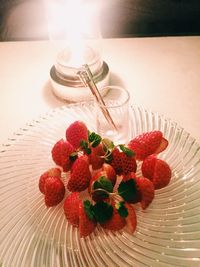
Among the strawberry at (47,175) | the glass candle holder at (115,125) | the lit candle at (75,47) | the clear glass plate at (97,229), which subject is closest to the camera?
the clear glass plate at (97,229)

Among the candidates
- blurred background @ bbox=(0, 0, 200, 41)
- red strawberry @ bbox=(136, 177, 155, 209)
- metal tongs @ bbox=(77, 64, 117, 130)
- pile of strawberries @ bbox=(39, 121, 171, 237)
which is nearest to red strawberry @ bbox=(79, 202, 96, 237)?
pile of strawberries @ bbox=(39, 121, 171, 237)

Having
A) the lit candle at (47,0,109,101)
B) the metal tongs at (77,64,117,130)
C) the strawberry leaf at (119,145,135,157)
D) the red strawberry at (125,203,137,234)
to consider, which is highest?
the lit candle at (47,0,109,101)

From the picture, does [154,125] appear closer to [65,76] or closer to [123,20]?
[65,76]

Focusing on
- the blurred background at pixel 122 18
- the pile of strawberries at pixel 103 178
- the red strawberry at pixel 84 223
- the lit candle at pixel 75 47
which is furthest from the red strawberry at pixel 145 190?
the blurred background at pixel 122 18

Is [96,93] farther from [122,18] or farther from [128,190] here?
[122,18]

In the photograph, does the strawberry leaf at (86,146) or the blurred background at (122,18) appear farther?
the blurred background at (122,18)

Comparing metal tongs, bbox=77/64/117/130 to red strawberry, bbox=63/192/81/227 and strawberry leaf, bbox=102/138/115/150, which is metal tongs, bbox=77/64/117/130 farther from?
red strawberry, bbox=63/192/81/227

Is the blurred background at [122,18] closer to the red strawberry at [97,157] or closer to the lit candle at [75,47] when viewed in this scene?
the lit candle at [75,47]
